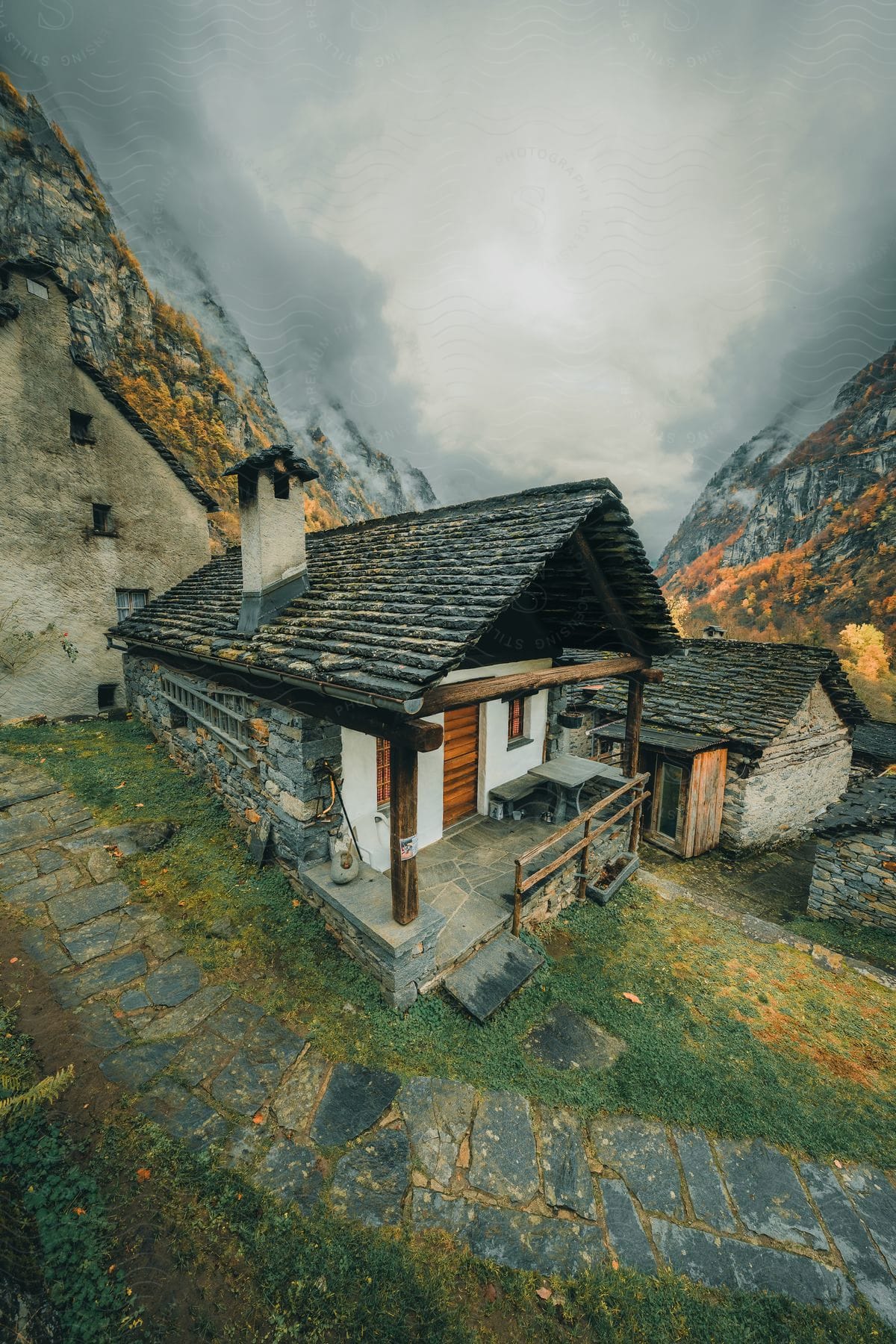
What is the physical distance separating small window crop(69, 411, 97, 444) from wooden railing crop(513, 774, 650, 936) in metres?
14.0

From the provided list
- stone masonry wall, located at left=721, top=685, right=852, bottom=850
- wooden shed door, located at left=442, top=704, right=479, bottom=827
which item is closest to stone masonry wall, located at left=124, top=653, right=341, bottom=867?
wooden shed door, located at left=442, top=704, right=479, bottom=827

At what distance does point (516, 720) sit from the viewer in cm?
817

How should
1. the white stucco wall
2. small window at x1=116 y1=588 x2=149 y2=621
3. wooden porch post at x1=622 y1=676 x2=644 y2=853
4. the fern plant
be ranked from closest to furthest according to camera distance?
1. the fern plant
2. the white stucco wall
3. wooden porch post at x1=622 y1=676 x2=644 y2=853
4. small window at x1=116 y1=588 x2=149 y2=621

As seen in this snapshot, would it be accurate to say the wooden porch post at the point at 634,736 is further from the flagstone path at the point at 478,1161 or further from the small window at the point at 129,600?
the small window at the point at 129,600

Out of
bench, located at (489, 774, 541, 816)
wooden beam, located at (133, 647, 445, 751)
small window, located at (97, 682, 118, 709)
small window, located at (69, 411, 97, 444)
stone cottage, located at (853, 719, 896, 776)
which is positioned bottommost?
stone cottage, located at (853, 719, 896, 776)

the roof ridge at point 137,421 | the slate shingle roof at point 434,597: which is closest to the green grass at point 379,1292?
the slate shingle roof at point 434,597

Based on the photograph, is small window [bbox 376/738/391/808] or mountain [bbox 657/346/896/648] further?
mountain [bbox 657/346/896/648]

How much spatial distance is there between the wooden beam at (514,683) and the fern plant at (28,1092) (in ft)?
11.6

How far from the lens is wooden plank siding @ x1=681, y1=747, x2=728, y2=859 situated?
32.6 ft

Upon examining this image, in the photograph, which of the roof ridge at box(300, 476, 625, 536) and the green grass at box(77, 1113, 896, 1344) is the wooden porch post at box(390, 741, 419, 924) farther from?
the roof ridge at box(300, 476, 625, 536)

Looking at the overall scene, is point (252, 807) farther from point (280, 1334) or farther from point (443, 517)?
point (443, 517)

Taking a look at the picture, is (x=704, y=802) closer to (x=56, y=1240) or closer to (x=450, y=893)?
(x=450, y=893)

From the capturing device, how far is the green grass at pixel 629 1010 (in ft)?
12.6

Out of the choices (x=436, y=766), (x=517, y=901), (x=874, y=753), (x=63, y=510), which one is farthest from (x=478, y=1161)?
(x=874, y=753)
